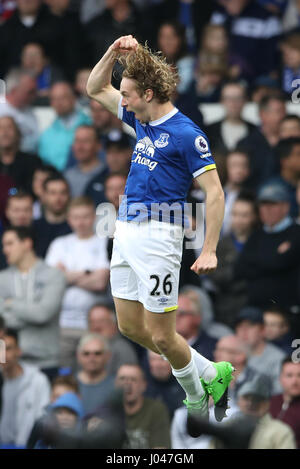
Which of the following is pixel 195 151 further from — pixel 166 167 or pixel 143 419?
pixel 143 419

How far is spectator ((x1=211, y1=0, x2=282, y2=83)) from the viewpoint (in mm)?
12789

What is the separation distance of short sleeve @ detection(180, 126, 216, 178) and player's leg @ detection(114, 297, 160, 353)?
1014 mm

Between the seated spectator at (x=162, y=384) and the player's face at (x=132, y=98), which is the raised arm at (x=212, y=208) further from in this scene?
the seated spectator at (x=162, y=384)

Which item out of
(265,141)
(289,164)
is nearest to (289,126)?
(265,141)

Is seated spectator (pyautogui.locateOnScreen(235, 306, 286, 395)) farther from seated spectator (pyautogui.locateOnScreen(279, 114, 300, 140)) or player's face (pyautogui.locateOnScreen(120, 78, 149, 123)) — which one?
player's face (pyautogui.locateOnScreen(120, 78, 149, 123))

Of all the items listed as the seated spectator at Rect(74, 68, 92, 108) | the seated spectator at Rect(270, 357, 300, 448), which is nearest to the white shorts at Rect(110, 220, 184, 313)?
the seated spectator at Rect(270, 357, 300, 448)

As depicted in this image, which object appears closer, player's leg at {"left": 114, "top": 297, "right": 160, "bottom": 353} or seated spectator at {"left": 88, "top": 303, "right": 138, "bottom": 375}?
player's leg at {"left": 114, "top": 297, "right": 160, "bottom": 353}

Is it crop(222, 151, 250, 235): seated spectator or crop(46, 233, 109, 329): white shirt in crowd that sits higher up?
crop(222, 151, 250, 235): seated spectator

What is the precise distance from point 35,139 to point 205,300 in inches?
126

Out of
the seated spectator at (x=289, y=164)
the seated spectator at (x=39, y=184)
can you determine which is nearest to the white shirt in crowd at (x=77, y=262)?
the seated spectator at (x=39, y=184)

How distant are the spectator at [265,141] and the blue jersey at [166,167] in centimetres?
414

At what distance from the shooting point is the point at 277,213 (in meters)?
10.7
